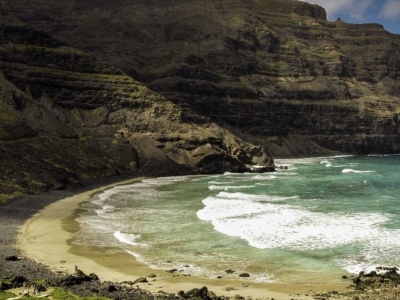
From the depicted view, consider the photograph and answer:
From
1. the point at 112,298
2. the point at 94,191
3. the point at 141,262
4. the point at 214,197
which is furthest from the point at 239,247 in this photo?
the point at 94,191

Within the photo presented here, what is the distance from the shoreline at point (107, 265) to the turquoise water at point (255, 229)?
1.59 metres

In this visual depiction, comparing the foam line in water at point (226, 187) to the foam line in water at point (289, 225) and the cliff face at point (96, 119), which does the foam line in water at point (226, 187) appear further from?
the cliff face at point (96, 119)

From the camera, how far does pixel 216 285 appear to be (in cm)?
3178

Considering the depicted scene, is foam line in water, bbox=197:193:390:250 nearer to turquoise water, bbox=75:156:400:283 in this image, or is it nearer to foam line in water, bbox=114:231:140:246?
turquoise water, bbox=75:156:400:283

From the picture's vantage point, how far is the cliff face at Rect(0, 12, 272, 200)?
106m

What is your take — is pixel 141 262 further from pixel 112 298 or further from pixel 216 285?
pixel 112 298

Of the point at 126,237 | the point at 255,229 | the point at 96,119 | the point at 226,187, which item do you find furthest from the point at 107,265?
the point at 96,119

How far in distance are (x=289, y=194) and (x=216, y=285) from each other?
169 ft

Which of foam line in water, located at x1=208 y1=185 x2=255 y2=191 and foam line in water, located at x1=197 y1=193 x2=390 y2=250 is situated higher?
foam line in water, located at x1=208 y1=185 x2=255 y2=191

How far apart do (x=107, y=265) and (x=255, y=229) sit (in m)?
19.0

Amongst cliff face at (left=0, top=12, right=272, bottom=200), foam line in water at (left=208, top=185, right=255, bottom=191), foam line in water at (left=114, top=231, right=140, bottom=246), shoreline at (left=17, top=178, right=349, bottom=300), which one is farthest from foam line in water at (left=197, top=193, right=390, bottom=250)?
cliff face at (left=0, top=12, right=272, bottom=200)

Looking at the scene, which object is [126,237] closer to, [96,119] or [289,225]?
[289,225]

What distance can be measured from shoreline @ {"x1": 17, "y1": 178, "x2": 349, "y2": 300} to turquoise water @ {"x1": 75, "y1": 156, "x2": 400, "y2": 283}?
1.59 meters

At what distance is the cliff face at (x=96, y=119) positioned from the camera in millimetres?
105688
